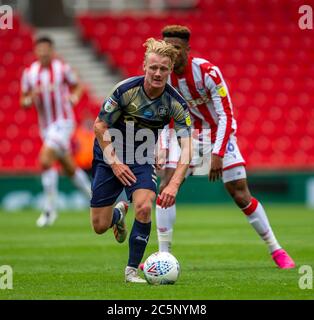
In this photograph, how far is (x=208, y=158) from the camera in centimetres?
902

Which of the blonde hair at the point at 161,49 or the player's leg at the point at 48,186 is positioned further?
the player's leg at the point at 48,186

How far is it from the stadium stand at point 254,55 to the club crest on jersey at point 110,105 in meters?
13.2

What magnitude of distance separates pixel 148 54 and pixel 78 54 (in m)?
15.8

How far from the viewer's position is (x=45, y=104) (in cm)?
1484

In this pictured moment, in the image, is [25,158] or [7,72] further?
[7,72]

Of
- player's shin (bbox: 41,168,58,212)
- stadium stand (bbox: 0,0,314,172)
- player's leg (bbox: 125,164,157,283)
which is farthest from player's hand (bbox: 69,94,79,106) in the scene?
player's leg (bbox: 125,164,157,283)

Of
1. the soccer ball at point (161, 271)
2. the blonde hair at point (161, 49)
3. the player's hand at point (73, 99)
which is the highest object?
the blonde hair at point (161, 49)

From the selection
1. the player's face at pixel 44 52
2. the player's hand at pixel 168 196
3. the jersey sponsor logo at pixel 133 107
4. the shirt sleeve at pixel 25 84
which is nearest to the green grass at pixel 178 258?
the player's hand at pixel 168 196

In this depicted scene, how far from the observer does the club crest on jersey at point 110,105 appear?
7.42 metres

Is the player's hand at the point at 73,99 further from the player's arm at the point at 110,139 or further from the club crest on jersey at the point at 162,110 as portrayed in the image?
the club crest on jersey at the point at 162,110

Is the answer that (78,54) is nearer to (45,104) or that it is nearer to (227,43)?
(227,43)

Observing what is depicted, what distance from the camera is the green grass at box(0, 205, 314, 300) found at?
672 cm
